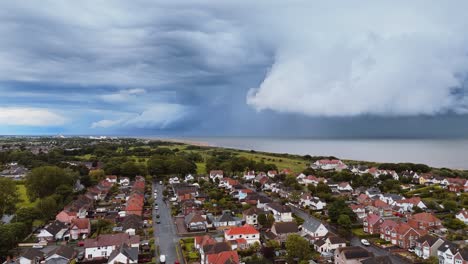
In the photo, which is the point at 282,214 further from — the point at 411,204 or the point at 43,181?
the point at 43,181

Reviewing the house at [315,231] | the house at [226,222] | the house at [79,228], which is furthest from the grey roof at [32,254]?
the house at [315,231]

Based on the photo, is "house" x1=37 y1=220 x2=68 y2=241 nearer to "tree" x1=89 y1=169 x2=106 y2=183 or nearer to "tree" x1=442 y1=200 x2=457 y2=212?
"tree" x1=89 y1=169 x2=106 y2=183

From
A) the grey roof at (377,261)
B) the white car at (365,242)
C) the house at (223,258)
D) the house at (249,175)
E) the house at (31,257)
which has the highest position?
the house at (249,175)

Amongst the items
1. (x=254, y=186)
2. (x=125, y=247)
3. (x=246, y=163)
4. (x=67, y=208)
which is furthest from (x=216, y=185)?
(x=125, y=247)

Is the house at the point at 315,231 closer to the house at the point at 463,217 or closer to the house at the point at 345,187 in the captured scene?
the house at the point at 463,217

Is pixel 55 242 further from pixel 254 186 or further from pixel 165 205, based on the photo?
pixel 254 186
